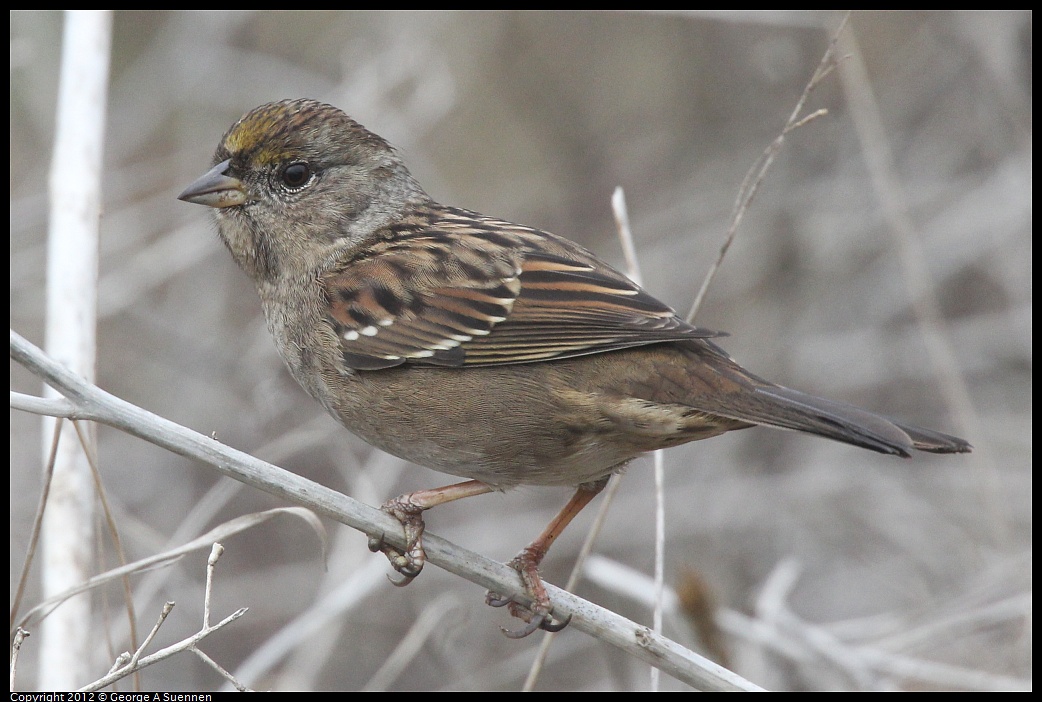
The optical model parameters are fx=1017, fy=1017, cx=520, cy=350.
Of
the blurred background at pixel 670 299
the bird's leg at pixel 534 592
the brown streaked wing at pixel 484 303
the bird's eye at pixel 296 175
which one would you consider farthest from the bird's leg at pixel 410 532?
the blurred background at pixel 670 299

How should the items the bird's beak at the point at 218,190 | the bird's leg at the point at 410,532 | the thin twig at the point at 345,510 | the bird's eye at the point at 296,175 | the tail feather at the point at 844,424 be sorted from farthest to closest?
the bird's eye at the point at 296,175, the bird's beak at the point at 218,190, the bird's leg at the point at 410,532, the tail feather at the point at 844,424, the thin twig at the point at 345,510

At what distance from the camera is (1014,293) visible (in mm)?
5441

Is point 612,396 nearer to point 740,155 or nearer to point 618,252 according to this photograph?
point 618,252

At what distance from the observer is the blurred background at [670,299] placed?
16.2 feet

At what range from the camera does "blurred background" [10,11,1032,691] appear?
194 inches

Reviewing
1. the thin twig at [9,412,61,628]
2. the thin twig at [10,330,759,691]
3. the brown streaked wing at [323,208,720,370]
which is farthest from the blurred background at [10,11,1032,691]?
the thin twig at [9,412,61,628]

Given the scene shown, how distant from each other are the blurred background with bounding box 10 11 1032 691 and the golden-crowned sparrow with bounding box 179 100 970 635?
1116 mm

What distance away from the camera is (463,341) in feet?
10.1

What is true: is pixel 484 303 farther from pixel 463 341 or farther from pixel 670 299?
pixel 670 299

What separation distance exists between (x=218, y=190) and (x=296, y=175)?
26 cm

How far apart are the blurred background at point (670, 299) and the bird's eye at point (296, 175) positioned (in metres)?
1.17

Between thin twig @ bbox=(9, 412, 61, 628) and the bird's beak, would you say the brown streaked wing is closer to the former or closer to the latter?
the bird's beak

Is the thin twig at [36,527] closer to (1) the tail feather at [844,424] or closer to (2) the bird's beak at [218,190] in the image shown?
(2) the bird's beak at [218,190]

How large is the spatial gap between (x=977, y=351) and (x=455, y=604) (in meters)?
3.54
